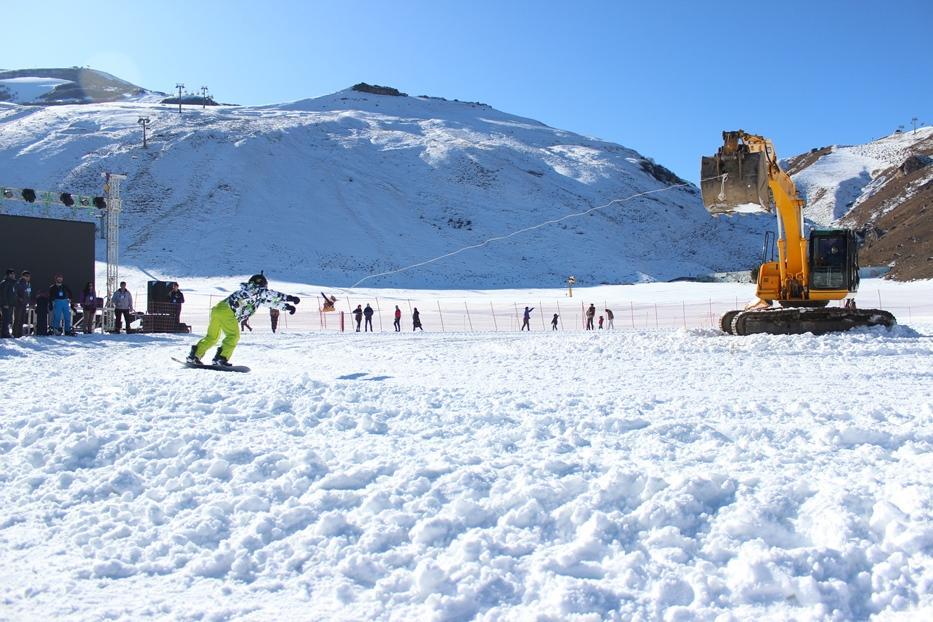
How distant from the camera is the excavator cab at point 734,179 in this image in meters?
15.8

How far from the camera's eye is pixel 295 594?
12.4 ft

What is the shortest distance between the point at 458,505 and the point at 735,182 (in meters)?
13.6

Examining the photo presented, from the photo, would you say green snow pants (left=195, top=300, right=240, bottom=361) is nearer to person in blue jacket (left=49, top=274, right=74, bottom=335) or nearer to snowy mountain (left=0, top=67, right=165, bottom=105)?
person in blue jacket (left=49, top=274, right=74, bottom=335)

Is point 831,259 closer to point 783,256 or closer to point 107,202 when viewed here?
point 783,256

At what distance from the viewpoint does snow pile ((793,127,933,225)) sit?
113125mm

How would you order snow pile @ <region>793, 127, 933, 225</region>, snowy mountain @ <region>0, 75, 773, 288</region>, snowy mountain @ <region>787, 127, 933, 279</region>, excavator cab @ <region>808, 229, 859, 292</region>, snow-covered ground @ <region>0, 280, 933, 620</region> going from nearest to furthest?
snow-covered ground @ <region>0, 280, 933, 620</region> → excavator cab @ <region>808, 229, 859, 292</region> → snowy mountain @ <region>0, 75, 773, 288</region> → snowy mountain @ <region>787, 127, 933, 279</region> → snow pile @ <region>793, 127, 933, 225</region>

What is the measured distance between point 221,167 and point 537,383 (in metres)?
80.1

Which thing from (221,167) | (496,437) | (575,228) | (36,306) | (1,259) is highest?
(221,167)

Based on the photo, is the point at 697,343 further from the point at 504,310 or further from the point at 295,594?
the point at 504,310

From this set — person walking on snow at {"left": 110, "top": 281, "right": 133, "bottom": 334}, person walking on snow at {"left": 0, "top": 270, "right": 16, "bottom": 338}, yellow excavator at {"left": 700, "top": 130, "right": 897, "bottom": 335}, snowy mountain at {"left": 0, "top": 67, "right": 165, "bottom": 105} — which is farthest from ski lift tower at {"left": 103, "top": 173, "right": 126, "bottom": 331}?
snowy mountain at {"left": 0, "top": 67, "right": 165, "bottom": 105}

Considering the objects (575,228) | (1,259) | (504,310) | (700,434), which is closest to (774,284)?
(700,434)

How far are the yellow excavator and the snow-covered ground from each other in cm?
890

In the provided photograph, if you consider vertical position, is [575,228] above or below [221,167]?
below

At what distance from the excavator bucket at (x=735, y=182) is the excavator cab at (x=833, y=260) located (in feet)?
7.09
